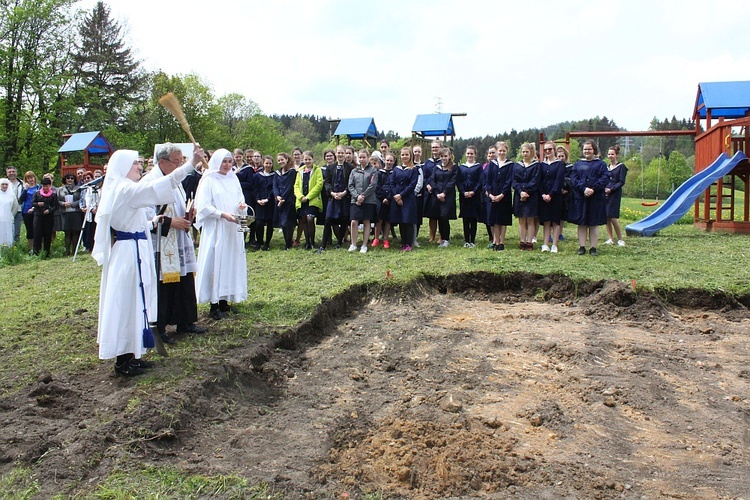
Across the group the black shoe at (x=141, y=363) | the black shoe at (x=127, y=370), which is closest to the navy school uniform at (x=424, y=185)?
the black shoe at (x=141, y=363)

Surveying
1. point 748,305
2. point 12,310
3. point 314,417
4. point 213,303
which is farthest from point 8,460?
point 748,305

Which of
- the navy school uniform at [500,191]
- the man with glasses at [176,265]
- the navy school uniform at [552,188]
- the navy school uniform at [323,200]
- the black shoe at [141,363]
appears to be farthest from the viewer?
the navy school uniform at [323,200]

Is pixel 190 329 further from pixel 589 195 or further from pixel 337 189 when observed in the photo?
pixel 589 195

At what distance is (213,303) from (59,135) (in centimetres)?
2961

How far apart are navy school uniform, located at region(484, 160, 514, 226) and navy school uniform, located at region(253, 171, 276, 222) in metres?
4.50

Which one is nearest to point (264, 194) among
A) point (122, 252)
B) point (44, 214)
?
point (44, 214)

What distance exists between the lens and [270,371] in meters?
Result: 5.58

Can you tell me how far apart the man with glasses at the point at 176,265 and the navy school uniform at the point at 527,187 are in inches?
254

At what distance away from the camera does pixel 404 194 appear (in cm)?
1178

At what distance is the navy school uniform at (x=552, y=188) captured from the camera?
1082cm

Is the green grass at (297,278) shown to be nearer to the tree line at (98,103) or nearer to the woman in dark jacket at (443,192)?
the woman in dark jacket at (443,192)

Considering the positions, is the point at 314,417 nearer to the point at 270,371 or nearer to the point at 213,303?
the point at 270,371

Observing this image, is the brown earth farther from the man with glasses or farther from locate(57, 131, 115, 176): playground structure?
locate(57, 131, 115, 176): playground structure

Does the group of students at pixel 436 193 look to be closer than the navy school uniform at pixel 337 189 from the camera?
Yes
